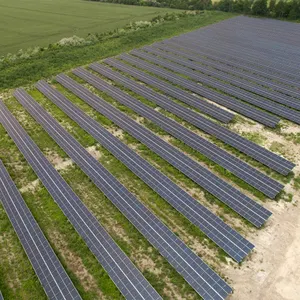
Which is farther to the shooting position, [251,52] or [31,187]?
[251,52]

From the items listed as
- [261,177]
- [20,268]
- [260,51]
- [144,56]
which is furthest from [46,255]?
[260,51]

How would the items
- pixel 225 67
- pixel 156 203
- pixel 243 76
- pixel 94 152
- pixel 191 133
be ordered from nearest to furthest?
pixel 156 203 < pixel 94 152 < pixel 191 133 < pixel 243 76 < pixel 225 67

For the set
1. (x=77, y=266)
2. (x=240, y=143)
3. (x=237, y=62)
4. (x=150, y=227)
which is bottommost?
(x=77, y=266)

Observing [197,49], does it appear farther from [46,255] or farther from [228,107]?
[46,255]

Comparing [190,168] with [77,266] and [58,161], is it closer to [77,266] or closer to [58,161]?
[77,266]

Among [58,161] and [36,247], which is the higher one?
[58,161]

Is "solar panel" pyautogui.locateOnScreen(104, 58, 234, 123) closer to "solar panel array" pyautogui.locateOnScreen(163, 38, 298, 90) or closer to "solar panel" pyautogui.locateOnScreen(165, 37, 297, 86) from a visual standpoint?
"solar panel array" pyautogui.locateOnScreen(163, 38, 298, 90)

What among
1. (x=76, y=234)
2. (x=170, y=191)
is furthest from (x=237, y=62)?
(x=76, y=234)

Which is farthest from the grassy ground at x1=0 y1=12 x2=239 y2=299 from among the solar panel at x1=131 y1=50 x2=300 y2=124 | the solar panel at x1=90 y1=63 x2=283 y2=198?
the solar panel at x1=131 y1=50 x2=300 y2=124
